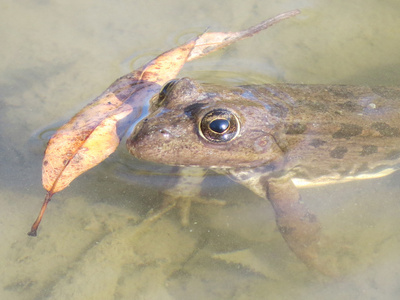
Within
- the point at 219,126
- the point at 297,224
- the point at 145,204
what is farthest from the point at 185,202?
the point at 297,224

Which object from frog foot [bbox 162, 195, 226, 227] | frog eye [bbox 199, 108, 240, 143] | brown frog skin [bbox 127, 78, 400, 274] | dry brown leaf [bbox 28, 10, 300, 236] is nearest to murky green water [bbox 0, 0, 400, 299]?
frog foot [bbox 162, 195, 226, 227]

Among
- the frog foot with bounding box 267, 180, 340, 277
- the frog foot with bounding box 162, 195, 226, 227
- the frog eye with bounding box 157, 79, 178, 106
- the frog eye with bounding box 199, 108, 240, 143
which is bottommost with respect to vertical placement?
the frog foot with bounding box 267, 180, 340, 277

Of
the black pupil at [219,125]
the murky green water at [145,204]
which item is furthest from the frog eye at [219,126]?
the murky green water at [145,204]

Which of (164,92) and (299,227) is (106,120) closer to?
(164,92)

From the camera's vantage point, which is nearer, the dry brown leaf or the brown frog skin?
the dry brown leaf

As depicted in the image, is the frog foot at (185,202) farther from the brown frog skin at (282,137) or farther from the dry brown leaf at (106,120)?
the dry brown leaf at (106,120)

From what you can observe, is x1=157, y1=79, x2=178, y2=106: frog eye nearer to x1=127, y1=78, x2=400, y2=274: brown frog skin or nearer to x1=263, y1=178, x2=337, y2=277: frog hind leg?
x1=127, y1=78, x2=400, y2=274: brown frog skin

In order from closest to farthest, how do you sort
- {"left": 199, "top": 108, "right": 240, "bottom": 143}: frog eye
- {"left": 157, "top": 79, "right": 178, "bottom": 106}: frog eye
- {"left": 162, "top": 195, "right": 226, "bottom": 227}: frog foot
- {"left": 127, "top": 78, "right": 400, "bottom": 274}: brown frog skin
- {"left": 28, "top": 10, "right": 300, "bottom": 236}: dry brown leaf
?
1. {"left": 28, "top": 10, "right": 300, "bottom": 236}: dry brown leaf
2. {"left": 199, "top": 108, "right": 240, "bottom": 143}: frog eye
3. {"left": 127, "top": 78, "right": 400, "bottom": 274}: brown frog skin
4. {"left": 157, "top": 79, "right": 178, "bottom": 106}: frog eye
5. {"left": 162, "top": 195, "right": 226, "bottom": 227}: frog foot
